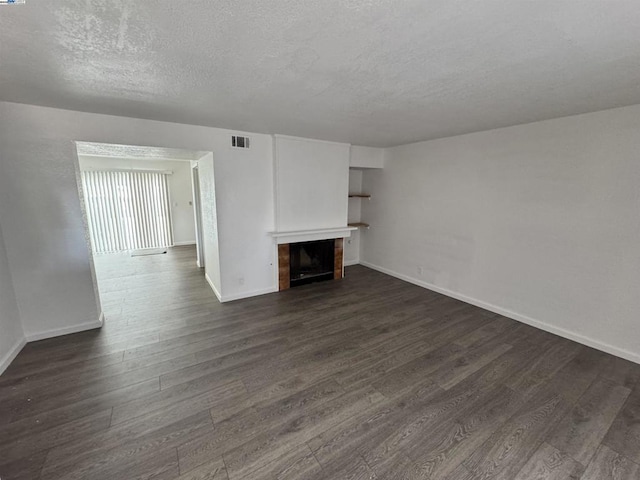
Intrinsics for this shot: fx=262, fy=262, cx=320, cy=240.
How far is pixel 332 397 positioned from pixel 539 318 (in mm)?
2868

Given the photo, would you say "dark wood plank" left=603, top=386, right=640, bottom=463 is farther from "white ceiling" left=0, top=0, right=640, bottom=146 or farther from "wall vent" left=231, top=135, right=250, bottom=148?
"wall vent" left=231, top=135, right=250, bottom=148

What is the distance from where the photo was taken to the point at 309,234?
14.6 ft

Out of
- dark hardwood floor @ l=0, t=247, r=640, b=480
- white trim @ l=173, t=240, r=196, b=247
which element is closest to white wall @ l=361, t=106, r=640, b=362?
dark hardwood floor @ l=0, t=247, r=640, b=480

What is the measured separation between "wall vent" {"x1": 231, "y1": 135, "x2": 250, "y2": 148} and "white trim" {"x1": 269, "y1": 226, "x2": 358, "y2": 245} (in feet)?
4.50

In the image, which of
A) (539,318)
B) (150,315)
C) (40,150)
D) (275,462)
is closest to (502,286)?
(539,318)

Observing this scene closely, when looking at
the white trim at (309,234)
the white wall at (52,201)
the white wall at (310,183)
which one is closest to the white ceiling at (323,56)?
the white wall at (52,201)

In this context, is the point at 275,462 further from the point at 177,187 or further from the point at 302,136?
the point at 177,187

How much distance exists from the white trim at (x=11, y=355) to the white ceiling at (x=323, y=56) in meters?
2.40

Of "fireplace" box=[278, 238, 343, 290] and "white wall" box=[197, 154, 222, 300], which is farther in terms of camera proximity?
"fireplace" box=[278, 238, 343, 290]

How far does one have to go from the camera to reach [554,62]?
1.70 metres

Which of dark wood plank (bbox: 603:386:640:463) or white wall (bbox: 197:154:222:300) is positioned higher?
white wall (bbox: 197:154:222:300)

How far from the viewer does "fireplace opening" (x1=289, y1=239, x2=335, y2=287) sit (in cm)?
466

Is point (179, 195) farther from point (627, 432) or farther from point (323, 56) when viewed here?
point (627, 432)

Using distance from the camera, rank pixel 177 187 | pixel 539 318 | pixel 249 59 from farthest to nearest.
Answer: pixel 177 187, pixel 539 318, pixel 249 59
